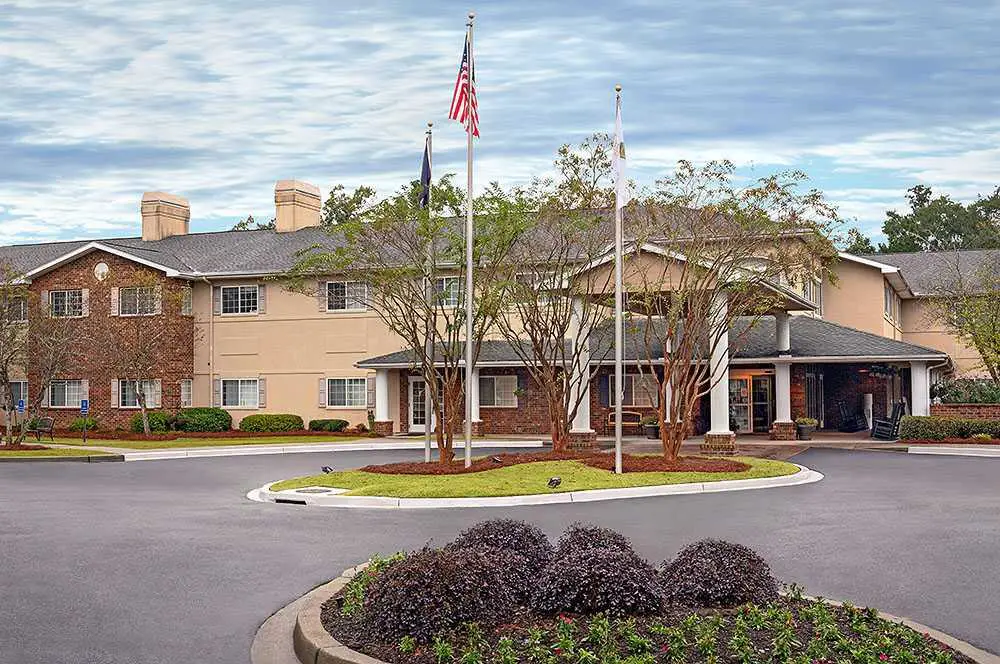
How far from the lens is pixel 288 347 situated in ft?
149

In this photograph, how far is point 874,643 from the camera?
7.55 m

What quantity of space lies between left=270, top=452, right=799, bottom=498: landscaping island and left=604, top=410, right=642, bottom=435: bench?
1333 centimetres

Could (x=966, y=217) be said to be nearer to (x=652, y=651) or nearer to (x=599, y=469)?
(x=599, y=469)

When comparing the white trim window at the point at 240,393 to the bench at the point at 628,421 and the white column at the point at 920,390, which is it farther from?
the white column at the point at 920,390

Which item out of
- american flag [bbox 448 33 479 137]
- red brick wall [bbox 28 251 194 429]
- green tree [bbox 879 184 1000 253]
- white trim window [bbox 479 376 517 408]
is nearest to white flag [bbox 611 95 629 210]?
american flag [bbox 448 33 479 137]

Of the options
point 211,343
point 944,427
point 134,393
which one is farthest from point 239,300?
point 944,427

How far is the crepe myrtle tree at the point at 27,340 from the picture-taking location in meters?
38.5

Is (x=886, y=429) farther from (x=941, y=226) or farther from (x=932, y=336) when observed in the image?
(x=941, y=226)

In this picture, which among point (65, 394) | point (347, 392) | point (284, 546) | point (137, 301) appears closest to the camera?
point (284, 546)

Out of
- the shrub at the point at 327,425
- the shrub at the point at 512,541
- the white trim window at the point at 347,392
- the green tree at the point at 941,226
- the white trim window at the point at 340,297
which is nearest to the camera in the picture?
the shrub at the point at 512,541

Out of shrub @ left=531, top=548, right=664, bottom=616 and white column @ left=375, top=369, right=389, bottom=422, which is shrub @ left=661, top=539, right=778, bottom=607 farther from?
white column @ left=375, top=369, right=389, bottom=422

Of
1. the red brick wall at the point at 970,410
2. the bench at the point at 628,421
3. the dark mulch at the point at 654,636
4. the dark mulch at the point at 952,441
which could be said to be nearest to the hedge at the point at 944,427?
the dark mulch at the point at 952,441

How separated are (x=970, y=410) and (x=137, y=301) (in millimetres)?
29493

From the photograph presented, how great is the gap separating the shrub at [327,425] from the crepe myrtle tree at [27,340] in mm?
8777
